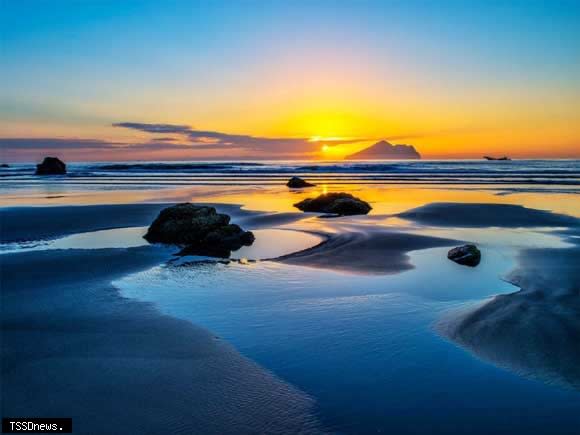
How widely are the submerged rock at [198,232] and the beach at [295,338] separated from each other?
619mm

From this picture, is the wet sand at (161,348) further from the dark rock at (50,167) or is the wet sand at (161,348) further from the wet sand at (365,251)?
the dark rock at (50,167)

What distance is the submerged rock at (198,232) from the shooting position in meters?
11.0

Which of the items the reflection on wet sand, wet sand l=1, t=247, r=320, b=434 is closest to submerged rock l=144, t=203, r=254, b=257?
wet sand l=1, t=247, r=320, b=434

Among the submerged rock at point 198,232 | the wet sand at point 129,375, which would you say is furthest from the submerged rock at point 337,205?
the wet sand at point 129,375

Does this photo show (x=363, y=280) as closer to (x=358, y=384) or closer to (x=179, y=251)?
(x=358, y=384)

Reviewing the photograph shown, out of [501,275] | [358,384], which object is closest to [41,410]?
[358,384]

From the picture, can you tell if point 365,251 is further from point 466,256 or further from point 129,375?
point 129,375

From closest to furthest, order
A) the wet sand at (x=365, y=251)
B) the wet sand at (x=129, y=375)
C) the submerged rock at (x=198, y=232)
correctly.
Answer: the wet sand at (x=129, y=375) < the wet sand at (x=365, y=251) < the submerged rock at (x=198, y=232)

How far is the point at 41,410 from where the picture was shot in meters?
3.79

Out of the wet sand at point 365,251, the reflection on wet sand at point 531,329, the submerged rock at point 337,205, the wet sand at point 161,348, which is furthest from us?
the submerged rock at point 337,205

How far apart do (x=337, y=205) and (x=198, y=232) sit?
305 inches

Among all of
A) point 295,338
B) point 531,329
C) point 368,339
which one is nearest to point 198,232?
point 295,338

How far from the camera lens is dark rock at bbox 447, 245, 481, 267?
30.0 ft

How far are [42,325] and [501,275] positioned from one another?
26.1 feet
